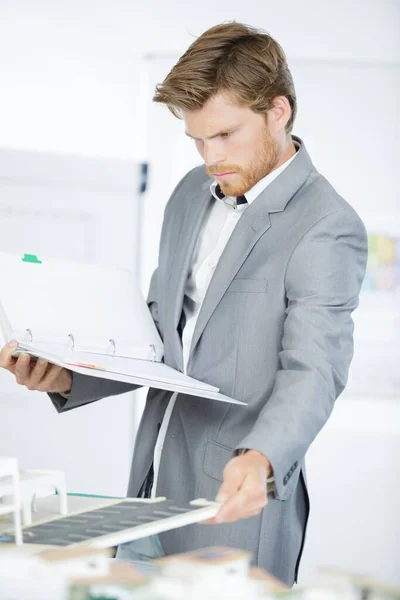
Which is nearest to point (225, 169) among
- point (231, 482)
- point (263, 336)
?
point (263, 336)

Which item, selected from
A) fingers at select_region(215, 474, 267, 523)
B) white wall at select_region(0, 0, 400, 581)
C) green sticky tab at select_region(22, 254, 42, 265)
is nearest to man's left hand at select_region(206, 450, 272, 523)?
fingers at select_region(215, 474, 267, 523)

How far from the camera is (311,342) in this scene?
1.39 m

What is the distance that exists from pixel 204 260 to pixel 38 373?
38cm

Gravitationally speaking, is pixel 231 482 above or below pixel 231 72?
below

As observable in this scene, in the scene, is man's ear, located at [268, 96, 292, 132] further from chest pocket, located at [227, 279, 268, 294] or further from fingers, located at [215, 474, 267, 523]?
fingers, located at [215, 474, 267, 523]

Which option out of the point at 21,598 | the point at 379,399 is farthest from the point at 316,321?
the point at 379,399

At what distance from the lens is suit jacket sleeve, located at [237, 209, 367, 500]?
1.27m

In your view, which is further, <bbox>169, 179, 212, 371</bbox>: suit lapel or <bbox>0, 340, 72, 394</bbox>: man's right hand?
<bbox>169, 179, 212, 371</bbox>: suit lapel

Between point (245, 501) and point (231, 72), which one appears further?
point (231, 72)

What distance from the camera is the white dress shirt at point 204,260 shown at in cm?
166

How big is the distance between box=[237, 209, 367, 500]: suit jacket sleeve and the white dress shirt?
7.8 inches

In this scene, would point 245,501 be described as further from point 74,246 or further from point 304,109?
point 304,109

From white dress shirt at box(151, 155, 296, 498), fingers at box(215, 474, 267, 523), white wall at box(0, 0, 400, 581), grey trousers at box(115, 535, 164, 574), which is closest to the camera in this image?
fingers at box(215, 474, 267, 523)

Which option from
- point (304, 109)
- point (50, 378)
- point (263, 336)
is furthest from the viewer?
point (304, 109)
